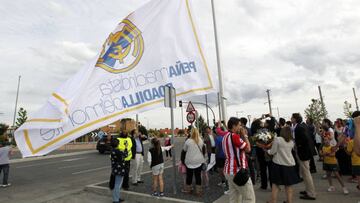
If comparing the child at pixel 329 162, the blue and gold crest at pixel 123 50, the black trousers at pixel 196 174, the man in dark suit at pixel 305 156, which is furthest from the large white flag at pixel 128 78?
the child at pixel 329 162

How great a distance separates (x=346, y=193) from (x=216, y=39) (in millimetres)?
5028

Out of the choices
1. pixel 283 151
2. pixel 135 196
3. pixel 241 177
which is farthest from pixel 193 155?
pixel 241 177

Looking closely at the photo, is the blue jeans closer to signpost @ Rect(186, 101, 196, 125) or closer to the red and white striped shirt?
the red and white striped shirt

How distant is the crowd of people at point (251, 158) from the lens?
14.5 feet

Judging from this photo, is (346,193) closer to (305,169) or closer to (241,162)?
(305,169)

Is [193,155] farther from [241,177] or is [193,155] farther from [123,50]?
[123,50]

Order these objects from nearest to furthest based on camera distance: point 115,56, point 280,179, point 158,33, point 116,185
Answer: point 280,179 < point 115,56 < point 158,33 < point 116,185

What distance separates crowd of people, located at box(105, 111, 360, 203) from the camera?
442 cm

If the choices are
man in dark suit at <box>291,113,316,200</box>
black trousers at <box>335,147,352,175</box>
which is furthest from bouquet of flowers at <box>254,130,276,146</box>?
black trousers at <box>335,147,352,175</box>

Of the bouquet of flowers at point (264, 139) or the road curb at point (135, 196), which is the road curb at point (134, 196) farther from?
the bouquet of flowers at point (264, 139)

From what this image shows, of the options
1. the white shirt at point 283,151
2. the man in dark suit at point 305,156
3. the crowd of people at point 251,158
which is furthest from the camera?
the man in dark suit at point 305,156

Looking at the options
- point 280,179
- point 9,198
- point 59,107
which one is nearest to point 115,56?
point 59,107

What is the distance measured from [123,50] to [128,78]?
26.9 inches

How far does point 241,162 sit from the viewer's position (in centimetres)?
439
